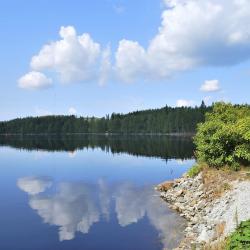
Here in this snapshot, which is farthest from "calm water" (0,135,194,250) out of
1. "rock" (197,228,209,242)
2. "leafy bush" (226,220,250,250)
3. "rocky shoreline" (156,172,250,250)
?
"leafy bush" (226,220,250,250)

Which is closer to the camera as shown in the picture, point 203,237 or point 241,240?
point 241,240

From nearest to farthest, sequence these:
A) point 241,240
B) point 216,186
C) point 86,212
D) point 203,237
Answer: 1. point 241,240
2. point 203,237
3. point 216,186
4. point 86,212

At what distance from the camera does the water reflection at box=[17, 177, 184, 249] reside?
92.2ft

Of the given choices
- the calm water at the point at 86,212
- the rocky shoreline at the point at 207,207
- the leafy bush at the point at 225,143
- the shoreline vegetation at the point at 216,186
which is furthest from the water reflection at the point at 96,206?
the leafy bush at the point at 225,143

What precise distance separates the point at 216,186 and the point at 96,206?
10788 mm

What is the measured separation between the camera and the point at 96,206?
35.4 m

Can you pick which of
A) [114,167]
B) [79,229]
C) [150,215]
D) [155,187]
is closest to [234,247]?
[79,229]

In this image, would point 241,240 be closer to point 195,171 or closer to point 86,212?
point 86,212

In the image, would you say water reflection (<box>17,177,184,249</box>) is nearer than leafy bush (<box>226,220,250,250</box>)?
No

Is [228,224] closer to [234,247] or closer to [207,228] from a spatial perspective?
[207,228]

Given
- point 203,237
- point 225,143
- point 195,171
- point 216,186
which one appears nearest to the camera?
point 203,237

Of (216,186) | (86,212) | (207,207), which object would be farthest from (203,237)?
(86,212)

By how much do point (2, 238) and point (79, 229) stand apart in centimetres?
519

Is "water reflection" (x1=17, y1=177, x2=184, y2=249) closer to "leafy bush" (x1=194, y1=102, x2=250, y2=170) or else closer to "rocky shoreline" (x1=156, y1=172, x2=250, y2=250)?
"rocky shoreline" (x1=156, y1=172, x2=250, y2=250)
